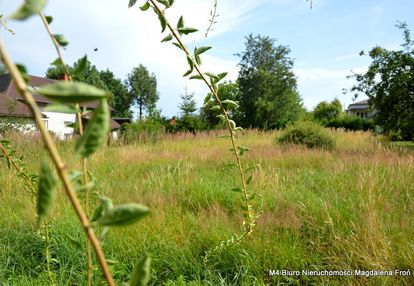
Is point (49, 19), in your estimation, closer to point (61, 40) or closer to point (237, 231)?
point (61, 40)

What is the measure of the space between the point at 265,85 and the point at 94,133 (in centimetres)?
2784

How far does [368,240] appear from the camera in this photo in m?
2.32

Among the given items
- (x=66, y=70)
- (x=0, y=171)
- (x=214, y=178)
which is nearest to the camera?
(x=66, y=70)

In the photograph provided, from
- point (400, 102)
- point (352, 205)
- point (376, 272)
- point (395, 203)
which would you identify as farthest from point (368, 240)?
point (400, 102)

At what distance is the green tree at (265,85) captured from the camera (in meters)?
27.2

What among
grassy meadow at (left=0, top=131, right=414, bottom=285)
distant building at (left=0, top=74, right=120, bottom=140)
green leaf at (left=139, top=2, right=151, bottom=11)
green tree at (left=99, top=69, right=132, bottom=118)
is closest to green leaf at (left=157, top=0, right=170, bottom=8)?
green leaf at (left=139, top=2, right=151, bottom=11)

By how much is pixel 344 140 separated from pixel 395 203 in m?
8.01

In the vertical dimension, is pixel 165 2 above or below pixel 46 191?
above

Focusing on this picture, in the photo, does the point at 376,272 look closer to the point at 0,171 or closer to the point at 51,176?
the point at 51,176

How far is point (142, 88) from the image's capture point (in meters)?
45.7

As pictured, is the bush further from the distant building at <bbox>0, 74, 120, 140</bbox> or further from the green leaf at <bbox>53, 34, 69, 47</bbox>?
the green leaf at <bbox>53, 34, 69, 47</bbox>

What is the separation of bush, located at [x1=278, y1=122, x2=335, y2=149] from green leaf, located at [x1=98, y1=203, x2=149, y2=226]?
8.72 meters

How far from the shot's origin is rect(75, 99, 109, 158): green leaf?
0.25m

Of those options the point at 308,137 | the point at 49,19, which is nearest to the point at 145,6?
the point at 49,19
